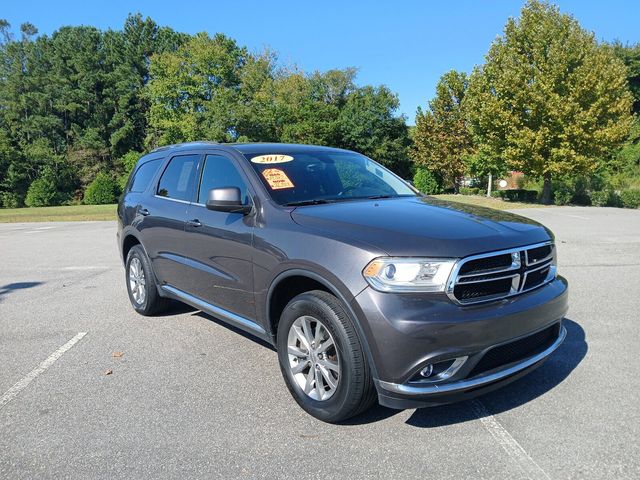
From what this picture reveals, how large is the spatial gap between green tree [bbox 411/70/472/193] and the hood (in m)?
40.3

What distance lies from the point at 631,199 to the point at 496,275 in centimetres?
2580

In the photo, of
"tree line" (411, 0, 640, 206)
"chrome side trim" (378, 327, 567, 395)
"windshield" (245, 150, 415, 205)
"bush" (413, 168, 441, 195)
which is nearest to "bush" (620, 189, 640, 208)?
"tree line" (411, 0, 640, 206)

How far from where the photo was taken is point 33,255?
36.2 ft

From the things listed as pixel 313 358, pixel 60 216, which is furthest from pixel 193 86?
pixel 313 358

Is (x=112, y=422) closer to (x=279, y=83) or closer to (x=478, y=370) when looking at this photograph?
(x=478, y=370)

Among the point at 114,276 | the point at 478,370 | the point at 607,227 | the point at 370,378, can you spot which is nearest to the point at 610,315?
the point at 478,370

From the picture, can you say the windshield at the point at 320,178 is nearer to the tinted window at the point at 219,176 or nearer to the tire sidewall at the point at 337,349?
the tinted window at the point at 219,176

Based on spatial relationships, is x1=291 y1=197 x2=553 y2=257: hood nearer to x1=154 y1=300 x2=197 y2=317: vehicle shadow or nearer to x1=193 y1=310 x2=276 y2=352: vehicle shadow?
x1=193 y1=310 x2=276 y2=352: vehicle shadow

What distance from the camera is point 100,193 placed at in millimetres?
49531

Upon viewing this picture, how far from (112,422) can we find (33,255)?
30.4ft

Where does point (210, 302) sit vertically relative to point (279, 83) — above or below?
below

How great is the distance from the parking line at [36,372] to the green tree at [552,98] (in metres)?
23.3

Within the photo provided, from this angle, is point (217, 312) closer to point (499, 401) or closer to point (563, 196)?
point (499, 401)

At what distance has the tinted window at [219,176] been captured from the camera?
13.5 ft
